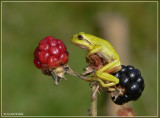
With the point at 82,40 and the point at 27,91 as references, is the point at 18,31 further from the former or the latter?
the point at 82,40

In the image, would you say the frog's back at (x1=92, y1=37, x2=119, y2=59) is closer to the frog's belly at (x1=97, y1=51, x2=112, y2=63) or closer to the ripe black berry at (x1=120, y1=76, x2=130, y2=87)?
the frog's belly at (x1=97, y1=51, x2=112, y2=63)

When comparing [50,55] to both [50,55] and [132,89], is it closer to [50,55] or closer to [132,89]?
[50,55]

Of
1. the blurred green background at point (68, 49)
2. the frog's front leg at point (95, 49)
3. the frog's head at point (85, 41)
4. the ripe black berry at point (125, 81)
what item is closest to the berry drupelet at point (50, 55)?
the frog's front leg at point (95, 49)

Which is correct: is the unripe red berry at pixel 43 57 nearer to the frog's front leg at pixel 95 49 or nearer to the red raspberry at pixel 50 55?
the red raspberry at pixel 50 55

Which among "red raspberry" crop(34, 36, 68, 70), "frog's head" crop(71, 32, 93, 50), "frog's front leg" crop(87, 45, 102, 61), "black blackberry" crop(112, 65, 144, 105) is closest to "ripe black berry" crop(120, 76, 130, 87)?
"black blackberry" crop(112, 65, 144, 105)

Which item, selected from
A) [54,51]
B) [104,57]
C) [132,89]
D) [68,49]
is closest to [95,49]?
[104,57]

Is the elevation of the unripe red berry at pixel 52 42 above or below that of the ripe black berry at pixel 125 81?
above

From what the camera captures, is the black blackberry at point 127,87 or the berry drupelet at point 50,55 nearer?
the berry drupelet at point 50,55

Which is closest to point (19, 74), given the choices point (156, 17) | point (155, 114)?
point (155, 114)
